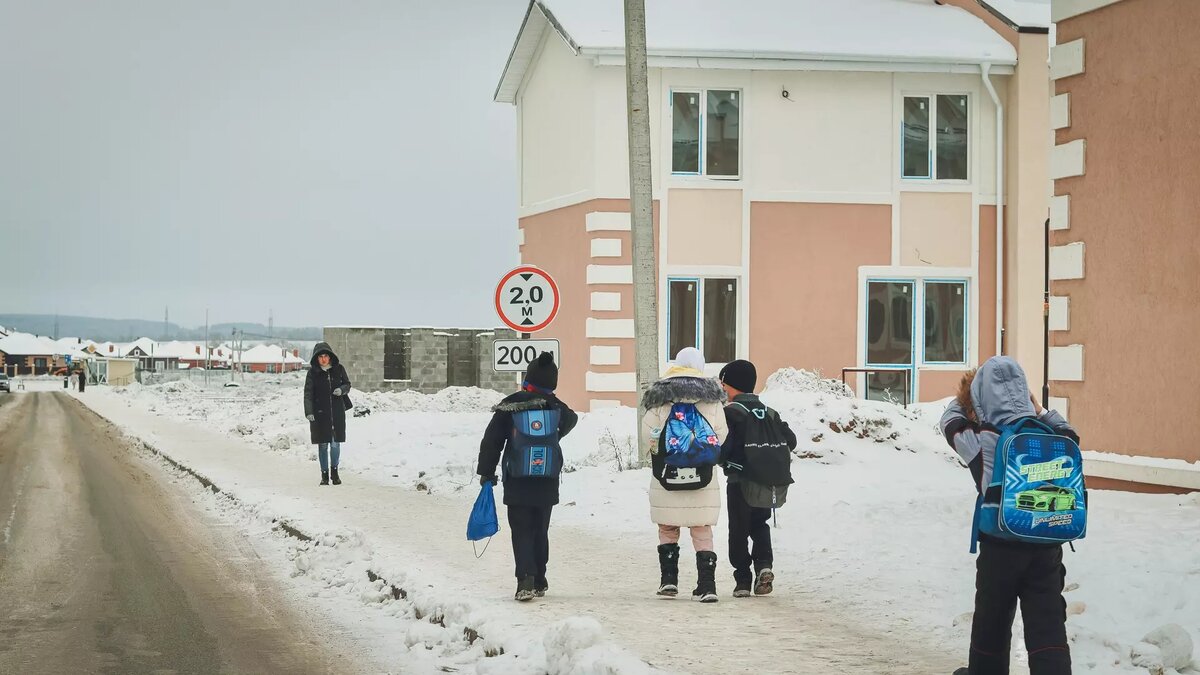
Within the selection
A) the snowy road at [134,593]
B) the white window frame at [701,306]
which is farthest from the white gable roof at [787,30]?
the snowy road at [134,593]

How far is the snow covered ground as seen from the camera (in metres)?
7.69

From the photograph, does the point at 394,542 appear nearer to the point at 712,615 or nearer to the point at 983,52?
the point at 712,615

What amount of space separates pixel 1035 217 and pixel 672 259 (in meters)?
6.74

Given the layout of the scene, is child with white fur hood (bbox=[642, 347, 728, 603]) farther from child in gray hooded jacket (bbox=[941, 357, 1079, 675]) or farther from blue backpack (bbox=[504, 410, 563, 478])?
child in gray hooded jacket (bbox=[941, 357, 1079, 675])

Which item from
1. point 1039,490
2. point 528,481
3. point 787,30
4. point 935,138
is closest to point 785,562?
point 528,481

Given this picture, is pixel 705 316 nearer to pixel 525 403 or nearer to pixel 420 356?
pixel 525 403

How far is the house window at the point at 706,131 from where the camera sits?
78.9 feet

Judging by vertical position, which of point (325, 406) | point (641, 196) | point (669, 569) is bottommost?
point (669, 569)

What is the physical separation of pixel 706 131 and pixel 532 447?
51.4 feet

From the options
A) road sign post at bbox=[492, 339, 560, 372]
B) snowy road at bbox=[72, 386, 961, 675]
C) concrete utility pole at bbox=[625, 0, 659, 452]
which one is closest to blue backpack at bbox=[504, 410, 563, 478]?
snowy road at bbox=[72, 386, 961, 675]

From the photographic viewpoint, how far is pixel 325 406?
1852 centimetres

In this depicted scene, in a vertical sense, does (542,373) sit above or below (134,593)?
above

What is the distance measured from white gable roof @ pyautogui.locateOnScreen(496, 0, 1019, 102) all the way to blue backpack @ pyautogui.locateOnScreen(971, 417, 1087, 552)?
18.2m

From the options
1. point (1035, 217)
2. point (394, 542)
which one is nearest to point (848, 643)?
point (394, 542)
